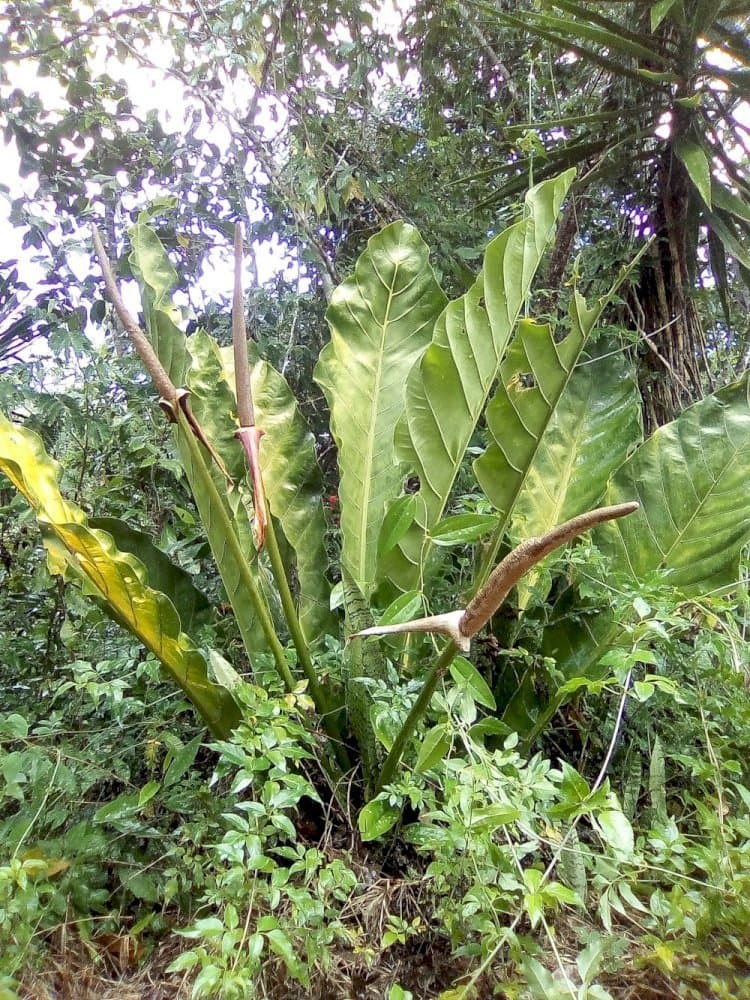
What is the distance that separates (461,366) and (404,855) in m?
0.51

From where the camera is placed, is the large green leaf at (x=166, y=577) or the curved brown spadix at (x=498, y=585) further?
the large green leaf at (x=166, y=577)

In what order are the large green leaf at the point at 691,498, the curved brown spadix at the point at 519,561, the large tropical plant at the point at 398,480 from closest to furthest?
the curved brown spadix at the point at 519,561
the large tropical plant at the point at 398,480
the large green leaf at the point at 691,498

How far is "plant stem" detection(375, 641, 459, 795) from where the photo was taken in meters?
0.54

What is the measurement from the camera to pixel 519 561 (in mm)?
355

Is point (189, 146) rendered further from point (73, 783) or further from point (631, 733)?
point (631, 733)

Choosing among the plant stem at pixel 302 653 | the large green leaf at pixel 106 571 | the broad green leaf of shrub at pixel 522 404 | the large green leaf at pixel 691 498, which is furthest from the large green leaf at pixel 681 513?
the large green leaf at pixel 106 571

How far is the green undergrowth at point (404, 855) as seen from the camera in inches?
18.9

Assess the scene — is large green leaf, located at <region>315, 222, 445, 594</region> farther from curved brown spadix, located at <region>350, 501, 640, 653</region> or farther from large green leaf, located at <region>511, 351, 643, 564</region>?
curved brown spadix, located at <region>350, 501, 640, 653</region>

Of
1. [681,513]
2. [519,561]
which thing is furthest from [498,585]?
[681,513]

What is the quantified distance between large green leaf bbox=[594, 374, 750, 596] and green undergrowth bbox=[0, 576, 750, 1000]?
2.7 inches

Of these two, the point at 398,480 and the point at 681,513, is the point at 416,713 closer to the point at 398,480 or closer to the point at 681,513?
the point at 398,480

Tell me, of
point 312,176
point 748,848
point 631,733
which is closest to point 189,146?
point 312,176

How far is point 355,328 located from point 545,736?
58 centimetres

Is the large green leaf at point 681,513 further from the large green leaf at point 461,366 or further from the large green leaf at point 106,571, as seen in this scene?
the large green leaf at point 106,571
